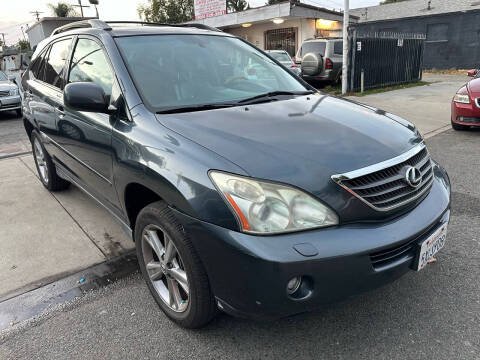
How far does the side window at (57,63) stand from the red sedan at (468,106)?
6097 millimetres

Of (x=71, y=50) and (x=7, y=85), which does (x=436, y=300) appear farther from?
(x=7, y=85)

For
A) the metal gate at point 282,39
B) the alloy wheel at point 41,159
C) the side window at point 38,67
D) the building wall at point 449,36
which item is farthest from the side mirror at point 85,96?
the building wall at point 449,36

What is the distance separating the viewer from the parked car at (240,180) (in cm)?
169

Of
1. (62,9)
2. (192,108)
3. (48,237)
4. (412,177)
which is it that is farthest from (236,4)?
(412,177)

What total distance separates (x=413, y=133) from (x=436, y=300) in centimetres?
104

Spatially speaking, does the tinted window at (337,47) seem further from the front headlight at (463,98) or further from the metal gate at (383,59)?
the front headlight at (463,98)

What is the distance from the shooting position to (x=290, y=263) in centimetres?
160

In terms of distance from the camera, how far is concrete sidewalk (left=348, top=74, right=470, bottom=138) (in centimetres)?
772

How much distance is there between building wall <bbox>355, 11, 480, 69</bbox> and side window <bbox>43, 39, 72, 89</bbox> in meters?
23.1

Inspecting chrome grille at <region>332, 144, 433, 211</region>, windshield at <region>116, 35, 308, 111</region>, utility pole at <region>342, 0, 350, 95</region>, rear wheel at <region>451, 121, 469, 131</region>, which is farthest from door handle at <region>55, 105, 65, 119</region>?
utility pole at <region>342, 0, 350, 95</region>

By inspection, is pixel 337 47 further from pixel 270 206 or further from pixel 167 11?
pixel 167 11

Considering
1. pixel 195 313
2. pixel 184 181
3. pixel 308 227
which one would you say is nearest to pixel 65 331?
pixel 195 313

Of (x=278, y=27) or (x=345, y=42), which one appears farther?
(x=278, y=27)

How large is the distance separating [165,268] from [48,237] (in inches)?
70.4
